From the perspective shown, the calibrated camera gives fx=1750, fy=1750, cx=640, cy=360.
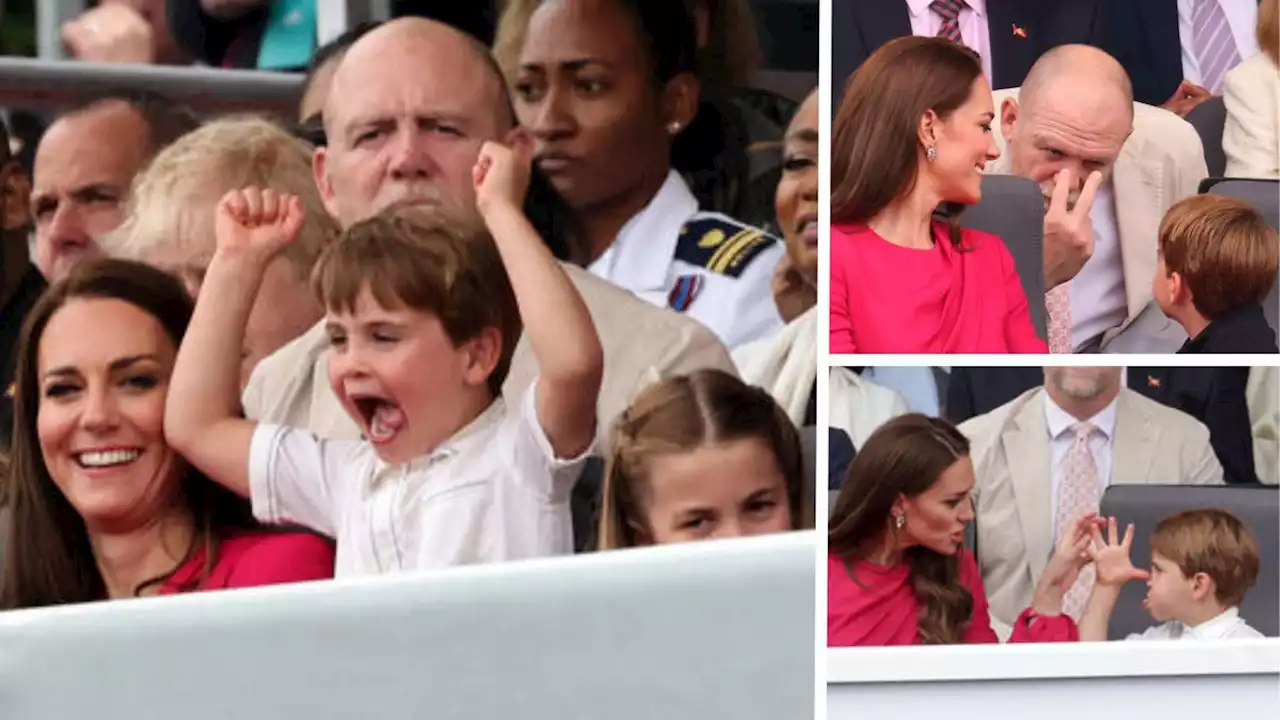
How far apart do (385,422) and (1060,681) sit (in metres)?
1.71

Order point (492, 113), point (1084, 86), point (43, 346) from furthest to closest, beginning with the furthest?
point (1084, 86) → point (492, 113) → point (43, 346)

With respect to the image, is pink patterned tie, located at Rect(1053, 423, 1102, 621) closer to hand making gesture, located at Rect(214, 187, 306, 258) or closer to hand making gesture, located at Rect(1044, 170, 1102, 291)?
hand making gesture, located at Rect(1044, 170, 1102, 291)

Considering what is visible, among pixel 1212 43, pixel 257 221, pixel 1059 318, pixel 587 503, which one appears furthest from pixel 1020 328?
pixel 257 221

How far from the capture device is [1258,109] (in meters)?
4.13

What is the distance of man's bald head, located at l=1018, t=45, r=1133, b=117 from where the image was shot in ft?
13.2

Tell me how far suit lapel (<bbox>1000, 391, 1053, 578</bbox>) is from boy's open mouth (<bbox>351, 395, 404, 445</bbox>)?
1.41 meters

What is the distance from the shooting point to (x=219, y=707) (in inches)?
143

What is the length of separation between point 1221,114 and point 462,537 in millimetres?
2023

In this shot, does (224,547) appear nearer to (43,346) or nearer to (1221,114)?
(43,346)

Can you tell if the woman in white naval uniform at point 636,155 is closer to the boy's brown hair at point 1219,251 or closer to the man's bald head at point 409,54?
the man's bald head at point 409,54

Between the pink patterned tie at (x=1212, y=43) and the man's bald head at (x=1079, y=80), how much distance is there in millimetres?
191

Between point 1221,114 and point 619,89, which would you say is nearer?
point 619,89

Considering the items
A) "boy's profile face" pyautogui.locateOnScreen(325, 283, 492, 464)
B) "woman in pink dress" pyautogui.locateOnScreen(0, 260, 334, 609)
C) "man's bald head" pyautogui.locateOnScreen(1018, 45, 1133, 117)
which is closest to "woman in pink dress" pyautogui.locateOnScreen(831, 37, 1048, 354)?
"man's bald head" pyautogui.locateOnScreen(1018, 45, 1133, 117)

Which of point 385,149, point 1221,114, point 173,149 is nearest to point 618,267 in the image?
point 385,149
